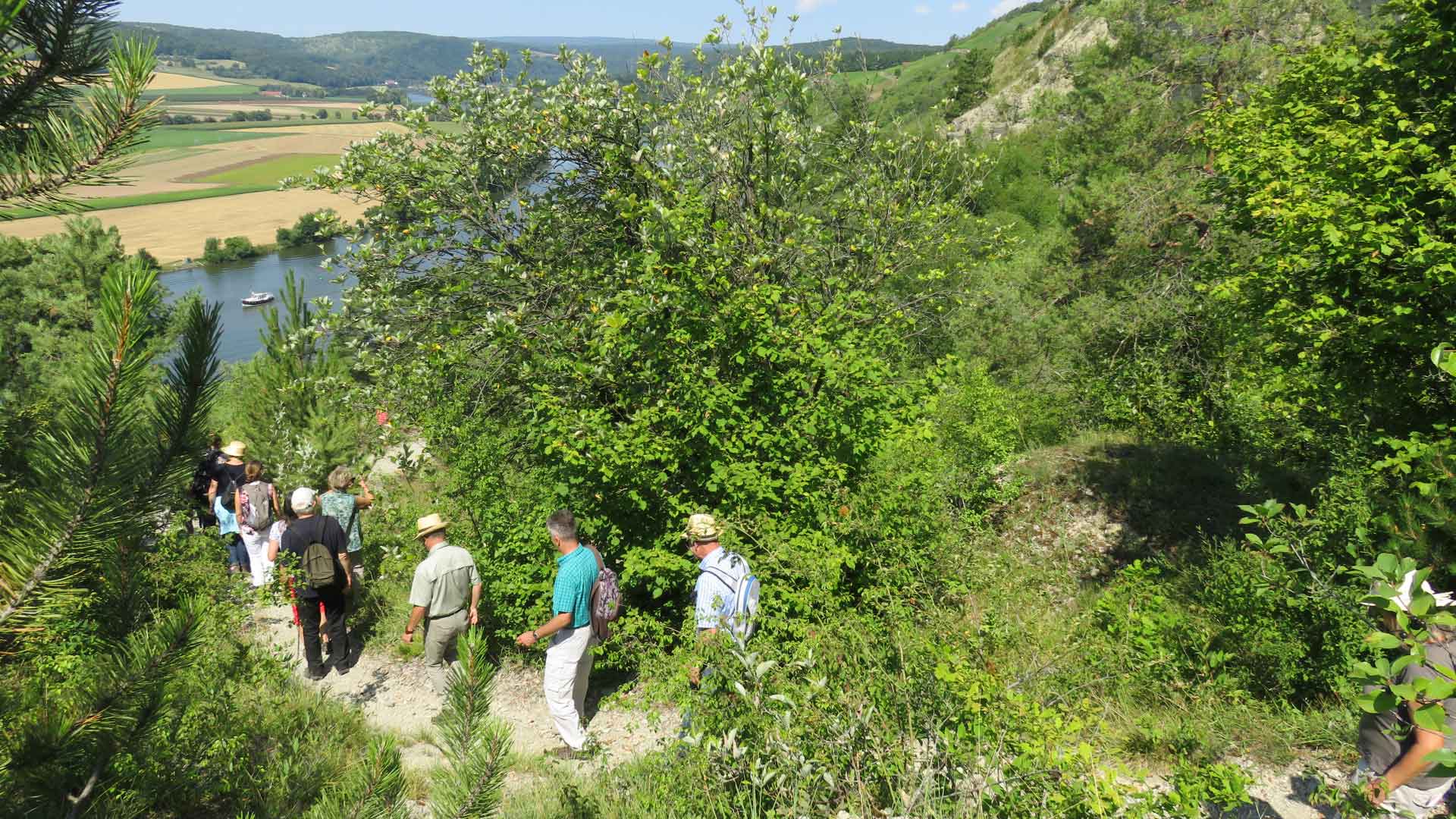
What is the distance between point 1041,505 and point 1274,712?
17.6ft

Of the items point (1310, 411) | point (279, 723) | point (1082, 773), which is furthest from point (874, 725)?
point (1310, 411)

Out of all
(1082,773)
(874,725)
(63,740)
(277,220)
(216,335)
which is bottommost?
(277,220)

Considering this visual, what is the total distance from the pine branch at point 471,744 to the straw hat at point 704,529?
2.68 meters

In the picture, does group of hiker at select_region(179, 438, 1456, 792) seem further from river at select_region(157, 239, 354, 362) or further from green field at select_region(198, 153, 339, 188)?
green field at select_region(198, 153, 339, 188)

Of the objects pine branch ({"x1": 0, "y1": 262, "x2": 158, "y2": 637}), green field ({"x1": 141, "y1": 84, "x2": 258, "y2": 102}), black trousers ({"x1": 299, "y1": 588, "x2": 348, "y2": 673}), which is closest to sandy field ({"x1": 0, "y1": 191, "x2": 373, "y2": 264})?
green field ({"x1": 141, "y1": 84, "x2": 258, "y2": 102})

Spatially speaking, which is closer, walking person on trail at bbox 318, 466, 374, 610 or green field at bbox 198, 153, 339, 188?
walking person on trail at bbox 318, 466, 374, 610

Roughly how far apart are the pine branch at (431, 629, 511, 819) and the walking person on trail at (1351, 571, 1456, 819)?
142 inches

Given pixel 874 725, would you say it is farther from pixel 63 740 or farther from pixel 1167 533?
pixel 1167 533

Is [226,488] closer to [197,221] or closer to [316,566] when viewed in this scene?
[316,566]

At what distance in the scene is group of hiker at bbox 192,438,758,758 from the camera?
5281 millimetres

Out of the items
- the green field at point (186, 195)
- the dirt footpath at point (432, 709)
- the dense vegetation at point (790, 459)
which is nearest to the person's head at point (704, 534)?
the dense vegetation at point (790, 459)

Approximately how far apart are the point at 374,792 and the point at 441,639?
12.1ft

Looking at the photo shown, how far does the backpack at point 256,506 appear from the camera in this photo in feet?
27.1

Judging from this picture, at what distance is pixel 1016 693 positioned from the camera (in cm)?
391
